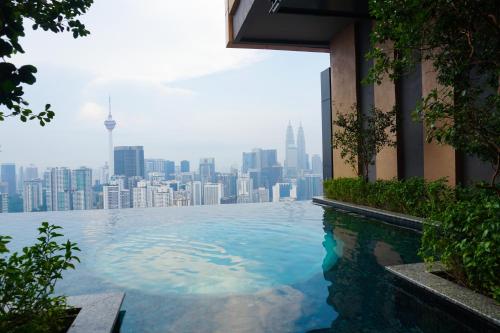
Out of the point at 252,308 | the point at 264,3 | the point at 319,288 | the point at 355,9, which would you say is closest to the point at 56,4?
the point at 252,308

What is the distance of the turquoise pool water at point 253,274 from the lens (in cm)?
334

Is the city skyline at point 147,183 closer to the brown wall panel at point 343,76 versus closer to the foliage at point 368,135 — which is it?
the brown wall panel at point 343,76

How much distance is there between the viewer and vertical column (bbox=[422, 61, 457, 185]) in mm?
8773

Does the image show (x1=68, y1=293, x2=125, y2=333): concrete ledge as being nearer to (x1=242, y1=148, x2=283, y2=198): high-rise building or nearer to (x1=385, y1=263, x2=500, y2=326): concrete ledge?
(x1=385, y1=263, x2=500, y2=326): concrete ledge

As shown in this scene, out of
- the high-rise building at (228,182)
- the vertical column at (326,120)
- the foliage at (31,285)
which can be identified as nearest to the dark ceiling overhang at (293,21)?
the vertical column at (326,120)

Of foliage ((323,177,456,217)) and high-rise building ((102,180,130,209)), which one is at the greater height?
foliage ((323,177,456,217))

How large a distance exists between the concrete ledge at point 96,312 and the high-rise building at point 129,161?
266 ft

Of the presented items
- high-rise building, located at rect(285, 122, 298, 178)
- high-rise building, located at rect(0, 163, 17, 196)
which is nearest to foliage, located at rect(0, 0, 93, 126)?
high-rise building, located at rect(0, 163, 17, 196)

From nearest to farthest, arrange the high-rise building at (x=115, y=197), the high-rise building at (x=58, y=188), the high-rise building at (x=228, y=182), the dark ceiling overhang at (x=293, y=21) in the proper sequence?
the dark ceiling overhang at (x=293, y=21)
the high-rise building at (x=115, y=197)
the high-rise building at (x=58, y=188)
the high-rise building at (x=228, y=182)

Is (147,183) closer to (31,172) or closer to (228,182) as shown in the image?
(228,182)

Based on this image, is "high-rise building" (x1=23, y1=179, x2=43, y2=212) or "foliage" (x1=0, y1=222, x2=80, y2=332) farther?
"high-rise building" (x1=23, y1=179, x2=43, y2=212)

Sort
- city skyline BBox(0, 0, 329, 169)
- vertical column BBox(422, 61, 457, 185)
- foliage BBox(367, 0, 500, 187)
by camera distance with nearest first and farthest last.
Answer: city skyline BBox(0, 0, 329, 169) → foliage BBox(367, 0, 500, 187) → vertical column BBox(422, 61, 457, 185)

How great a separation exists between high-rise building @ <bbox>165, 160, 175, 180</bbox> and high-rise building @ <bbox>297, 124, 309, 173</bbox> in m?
40.7

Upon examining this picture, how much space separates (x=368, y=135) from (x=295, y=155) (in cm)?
12530
